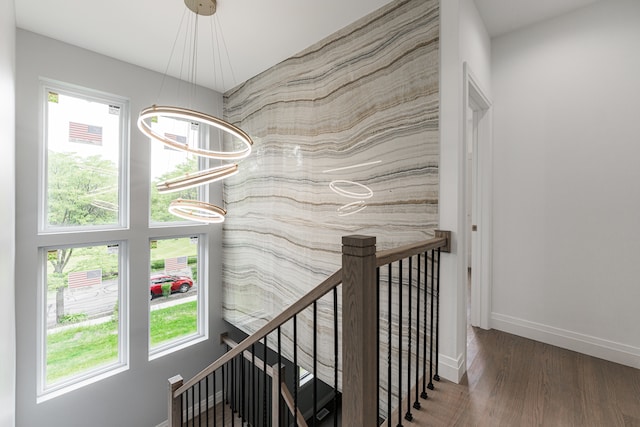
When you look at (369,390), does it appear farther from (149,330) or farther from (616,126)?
(149,330)

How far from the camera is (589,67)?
7.35ft

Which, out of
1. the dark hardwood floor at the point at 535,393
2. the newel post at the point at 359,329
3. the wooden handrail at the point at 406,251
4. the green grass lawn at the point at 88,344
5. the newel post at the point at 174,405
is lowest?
the newel post at the point at 174,405

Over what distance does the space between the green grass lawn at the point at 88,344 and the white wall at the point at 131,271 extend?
0.19 meters

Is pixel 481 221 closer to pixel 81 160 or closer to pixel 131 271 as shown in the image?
pixel 131 271

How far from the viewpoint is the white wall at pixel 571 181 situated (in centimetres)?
210

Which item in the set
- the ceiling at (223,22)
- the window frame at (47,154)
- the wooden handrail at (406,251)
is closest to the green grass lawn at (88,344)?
the window frame at (47,154)

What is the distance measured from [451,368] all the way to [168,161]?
3.91 m

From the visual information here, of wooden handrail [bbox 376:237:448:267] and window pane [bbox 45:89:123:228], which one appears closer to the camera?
wooden handrail [bbox 376:237:448:267]

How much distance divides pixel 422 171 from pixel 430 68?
0.74 meters

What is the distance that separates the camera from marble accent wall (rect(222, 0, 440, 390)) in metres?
2.13

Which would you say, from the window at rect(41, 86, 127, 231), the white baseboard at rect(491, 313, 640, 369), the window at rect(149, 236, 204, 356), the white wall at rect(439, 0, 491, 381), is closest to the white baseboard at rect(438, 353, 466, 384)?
the white wall at rect(439, 0, 491, 381)

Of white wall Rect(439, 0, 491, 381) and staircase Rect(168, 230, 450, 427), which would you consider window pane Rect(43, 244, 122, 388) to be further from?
white wall Rect(439, 0, 491, 381)

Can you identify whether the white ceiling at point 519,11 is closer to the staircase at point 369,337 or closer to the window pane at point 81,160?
the staircase at point 369,337

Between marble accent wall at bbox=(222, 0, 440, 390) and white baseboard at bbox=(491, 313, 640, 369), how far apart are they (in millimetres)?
1402
